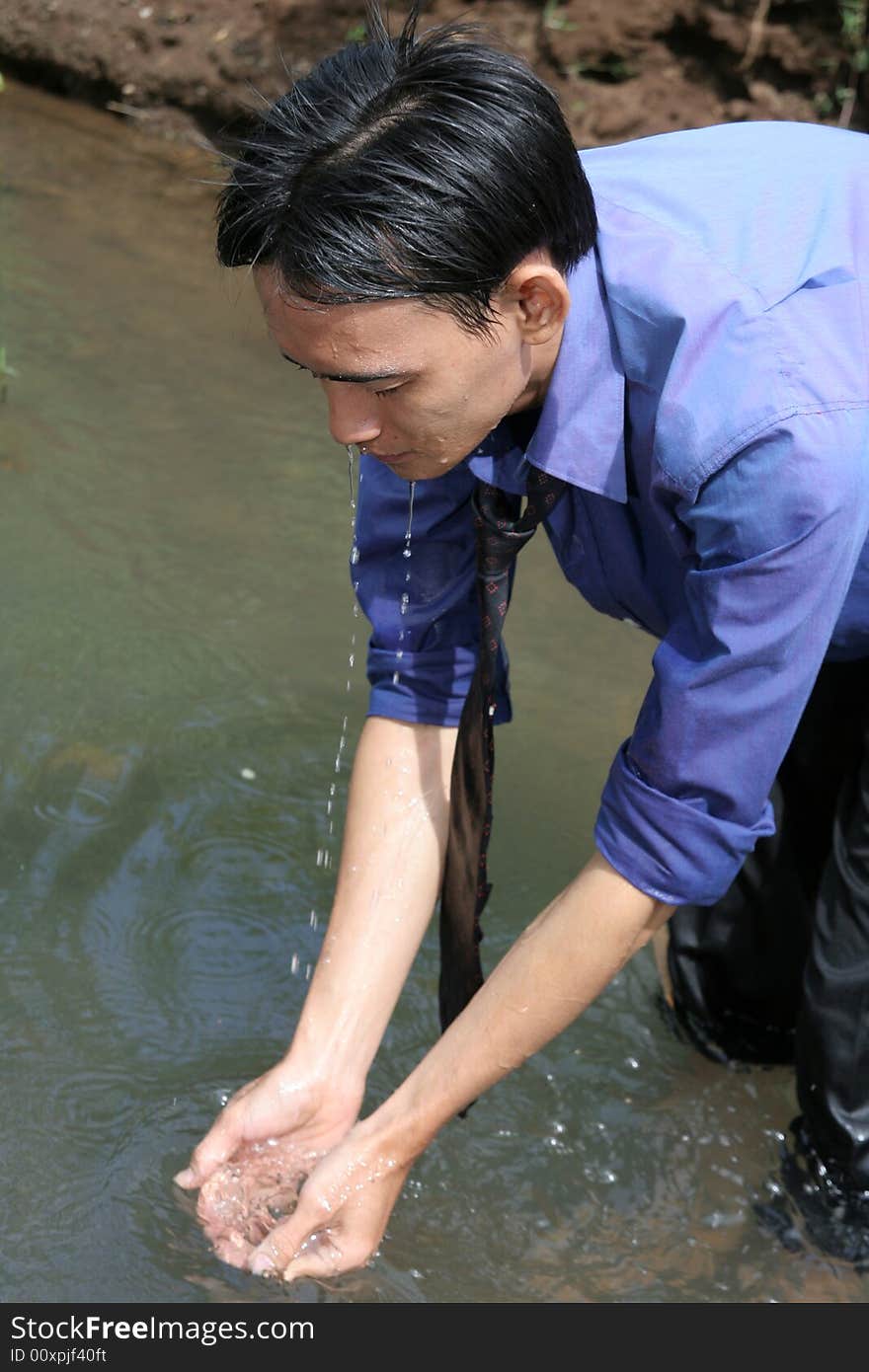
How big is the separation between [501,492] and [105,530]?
2012mm

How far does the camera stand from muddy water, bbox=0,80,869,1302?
225 centimetres

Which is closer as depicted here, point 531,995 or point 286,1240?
point 531,995

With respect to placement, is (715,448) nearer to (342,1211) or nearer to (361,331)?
(361,331)

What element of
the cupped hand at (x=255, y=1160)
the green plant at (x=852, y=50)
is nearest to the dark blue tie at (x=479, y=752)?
the cupped hand at (x=255, y=1160)

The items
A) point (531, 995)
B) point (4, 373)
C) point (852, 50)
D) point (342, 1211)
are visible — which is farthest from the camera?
point (852, 50)

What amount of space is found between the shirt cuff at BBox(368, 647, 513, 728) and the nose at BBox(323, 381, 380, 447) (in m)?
0.54

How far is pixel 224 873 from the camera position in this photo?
2846 millimetres

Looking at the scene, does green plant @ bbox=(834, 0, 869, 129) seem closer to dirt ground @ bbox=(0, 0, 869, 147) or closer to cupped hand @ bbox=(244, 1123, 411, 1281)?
dirt ground @ bbox=(0, 0, 869, 147)

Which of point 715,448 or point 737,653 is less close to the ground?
point 715,448

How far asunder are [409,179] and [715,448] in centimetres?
38

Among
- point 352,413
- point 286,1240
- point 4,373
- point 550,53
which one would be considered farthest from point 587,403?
point 550,53

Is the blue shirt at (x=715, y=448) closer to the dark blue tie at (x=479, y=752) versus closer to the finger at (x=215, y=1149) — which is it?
the dark blue tie at (x=479, y=752)

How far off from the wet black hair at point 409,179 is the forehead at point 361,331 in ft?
0.04

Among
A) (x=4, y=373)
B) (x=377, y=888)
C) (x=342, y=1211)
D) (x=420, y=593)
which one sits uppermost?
(x=420, y=593)
